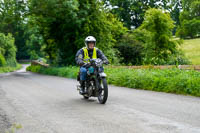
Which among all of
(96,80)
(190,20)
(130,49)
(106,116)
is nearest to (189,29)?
(190,20)

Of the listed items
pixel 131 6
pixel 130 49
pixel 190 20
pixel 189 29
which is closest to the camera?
pixel 130 49

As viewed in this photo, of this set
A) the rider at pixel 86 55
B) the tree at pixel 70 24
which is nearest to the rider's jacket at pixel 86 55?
the rider at pixel 86 55

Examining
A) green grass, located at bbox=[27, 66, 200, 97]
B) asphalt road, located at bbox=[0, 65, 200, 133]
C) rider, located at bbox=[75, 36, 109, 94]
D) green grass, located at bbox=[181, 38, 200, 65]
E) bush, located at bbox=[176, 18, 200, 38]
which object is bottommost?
asphalt road, located at bbox=[0, 65, 200, 133]

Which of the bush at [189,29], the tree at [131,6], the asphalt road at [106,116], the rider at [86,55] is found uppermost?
the tree at [131,6]

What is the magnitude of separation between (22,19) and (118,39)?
10096mm

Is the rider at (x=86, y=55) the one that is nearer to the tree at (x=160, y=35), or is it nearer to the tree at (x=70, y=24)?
the tree at (x=70, y=24)

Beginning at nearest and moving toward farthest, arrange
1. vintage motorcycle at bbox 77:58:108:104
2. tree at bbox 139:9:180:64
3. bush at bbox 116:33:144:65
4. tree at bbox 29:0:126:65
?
A: vintage motorcycle at bbox 77:58:108:104 → tree at bbox 29:0:126:65 → tree at bbox 139:9:180:64 → bush at bbox 116:33:144:65

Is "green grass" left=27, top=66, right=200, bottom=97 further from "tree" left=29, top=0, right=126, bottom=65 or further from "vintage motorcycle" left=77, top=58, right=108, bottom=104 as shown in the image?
"tree" left=29, top=0, right=126, bottom=65

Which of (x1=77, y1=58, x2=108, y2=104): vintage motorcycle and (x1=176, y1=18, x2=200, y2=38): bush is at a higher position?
(x1=176, y1=18, x2=200, y2=38): bush

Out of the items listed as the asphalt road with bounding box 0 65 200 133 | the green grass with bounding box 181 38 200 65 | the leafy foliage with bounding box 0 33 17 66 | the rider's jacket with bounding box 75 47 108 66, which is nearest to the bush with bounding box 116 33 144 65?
the green grass with bounding box 181 38 200 65

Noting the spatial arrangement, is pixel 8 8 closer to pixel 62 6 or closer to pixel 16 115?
pixel 62 6

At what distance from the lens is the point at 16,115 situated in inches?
297

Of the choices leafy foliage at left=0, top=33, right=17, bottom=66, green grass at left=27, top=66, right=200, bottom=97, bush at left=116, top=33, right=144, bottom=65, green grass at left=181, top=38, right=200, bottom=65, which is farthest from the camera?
leafy foliage at left=0, top=33, right=17, bottom=66

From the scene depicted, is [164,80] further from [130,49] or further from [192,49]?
[192,49]
